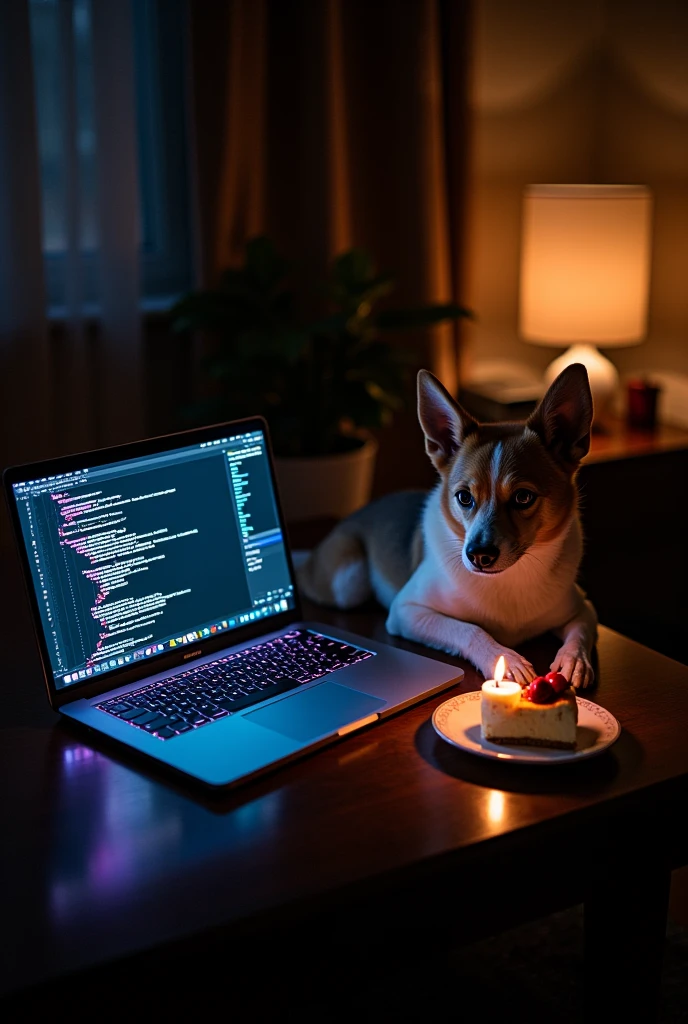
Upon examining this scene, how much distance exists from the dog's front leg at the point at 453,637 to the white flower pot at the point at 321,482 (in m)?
1.41

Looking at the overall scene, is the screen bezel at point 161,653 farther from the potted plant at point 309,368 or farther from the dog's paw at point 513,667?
the potted plant at point 309,368

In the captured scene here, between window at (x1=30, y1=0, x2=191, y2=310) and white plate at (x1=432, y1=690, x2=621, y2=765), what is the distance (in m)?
2.07

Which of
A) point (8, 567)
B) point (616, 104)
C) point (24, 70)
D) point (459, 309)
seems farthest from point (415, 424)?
point (8, 567)

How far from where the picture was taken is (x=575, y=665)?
136 centimetres

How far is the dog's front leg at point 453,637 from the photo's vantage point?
135cm

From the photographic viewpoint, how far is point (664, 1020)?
1646mm

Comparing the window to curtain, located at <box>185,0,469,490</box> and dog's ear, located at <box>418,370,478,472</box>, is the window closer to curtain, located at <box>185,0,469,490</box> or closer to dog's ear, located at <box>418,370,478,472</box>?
curtain, located at <box>185,0,469,490</box>

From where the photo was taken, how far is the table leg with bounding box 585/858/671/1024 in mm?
1187

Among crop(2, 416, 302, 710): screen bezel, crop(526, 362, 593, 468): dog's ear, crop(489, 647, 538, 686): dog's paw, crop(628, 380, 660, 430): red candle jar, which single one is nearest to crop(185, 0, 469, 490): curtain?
crop(628, 380, 660, 430): red candle jar

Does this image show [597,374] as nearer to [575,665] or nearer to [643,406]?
[643,406]

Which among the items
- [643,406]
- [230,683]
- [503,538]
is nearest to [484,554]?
[503,538]

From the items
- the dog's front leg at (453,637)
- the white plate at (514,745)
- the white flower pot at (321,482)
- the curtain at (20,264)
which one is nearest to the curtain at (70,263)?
the curtain at (20,264)

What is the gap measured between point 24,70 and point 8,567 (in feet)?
4.96

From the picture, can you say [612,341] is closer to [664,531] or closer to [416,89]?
[664,531]
